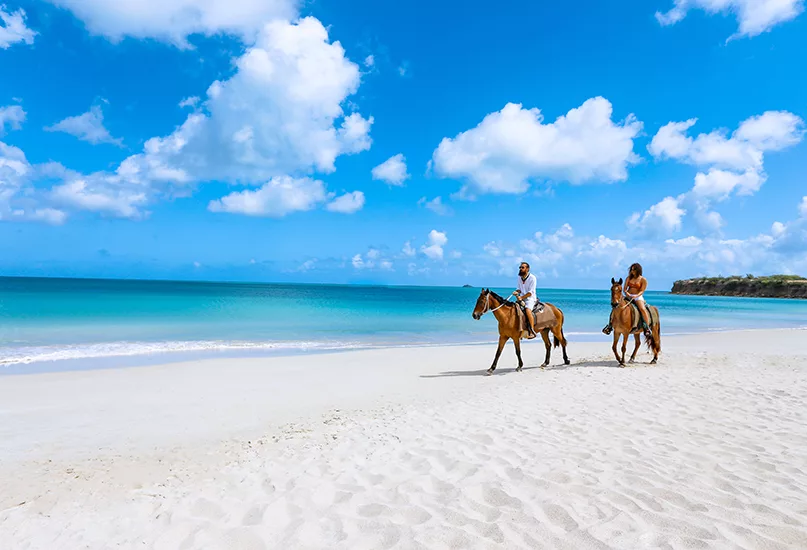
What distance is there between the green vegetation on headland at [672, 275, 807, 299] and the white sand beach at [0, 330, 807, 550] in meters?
123

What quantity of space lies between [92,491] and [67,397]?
19.0 ft

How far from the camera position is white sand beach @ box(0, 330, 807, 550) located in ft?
12.2

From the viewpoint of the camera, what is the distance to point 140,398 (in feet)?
31.0

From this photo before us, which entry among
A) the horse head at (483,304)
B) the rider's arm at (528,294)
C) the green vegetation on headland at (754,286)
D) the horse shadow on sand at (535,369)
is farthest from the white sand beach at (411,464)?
the green vegetation on headland at (754,286)

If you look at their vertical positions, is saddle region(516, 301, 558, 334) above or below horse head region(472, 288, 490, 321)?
below

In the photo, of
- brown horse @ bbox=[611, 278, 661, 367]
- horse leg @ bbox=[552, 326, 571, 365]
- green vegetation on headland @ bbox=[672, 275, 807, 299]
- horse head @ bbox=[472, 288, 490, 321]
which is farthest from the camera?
green vegetation on headland @ bbox=[672, 275, 807, 299]

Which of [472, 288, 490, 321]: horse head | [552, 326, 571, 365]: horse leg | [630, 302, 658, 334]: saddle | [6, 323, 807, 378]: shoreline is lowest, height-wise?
[6, 323, 807, 378]: shoreline

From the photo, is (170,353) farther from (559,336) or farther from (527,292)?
(559,336)

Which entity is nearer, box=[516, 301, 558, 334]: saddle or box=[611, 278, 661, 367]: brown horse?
box=[516, 301, 558, 334]: saddle

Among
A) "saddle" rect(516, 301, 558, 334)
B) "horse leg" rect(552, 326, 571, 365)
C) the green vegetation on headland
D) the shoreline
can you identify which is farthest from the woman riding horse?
the green vegetation on headland

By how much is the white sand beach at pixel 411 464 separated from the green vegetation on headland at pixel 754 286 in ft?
403

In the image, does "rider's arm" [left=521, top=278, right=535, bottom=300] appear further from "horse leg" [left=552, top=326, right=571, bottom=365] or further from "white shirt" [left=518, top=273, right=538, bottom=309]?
"horse leg" [left=552, top=326, right=571, bottom=365]

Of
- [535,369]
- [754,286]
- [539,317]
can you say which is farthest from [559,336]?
[754,286]

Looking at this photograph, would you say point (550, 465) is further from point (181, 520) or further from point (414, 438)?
point (181, 520)
